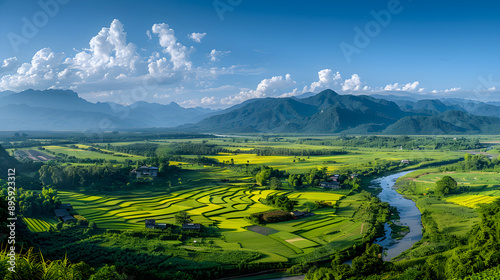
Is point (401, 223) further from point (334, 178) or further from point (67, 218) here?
point (67, 218)

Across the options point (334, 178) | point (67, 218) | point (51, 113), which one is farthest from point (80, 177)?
point (51, 113)

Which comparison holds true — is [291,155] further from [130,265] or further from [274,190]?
[130,265]

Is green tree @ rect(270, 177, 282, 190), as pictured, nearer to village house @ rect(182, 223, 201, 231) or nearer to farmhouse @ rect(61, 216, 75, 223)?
village house @ rect(182, 223, 201, 231)

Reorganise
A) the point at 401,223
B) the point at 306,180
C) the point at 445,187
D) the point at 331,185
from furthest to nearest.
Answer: the point at 306,180
the point at 331,185
the point at 445,187
the point at 401,223

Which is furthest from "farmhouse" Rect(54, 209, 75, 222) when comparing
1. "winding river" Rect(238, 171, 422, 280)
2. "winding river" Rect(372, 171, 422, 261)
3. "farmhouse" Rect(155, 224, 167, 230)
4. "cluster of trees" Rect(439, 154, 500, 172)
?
"cluster of trees" Rect(439, 154, 500, 172)

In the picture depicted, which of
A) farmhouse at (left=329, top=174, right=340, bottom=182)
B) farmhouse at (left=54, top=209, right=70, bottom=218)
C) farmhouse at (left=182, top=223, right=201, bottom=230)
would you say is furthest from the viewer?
farmhouse at (left=329, top=174, right=340, bottom=182)

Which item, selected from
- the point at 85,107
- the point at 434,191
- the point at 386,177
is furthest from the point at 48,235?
the point at 85,107
